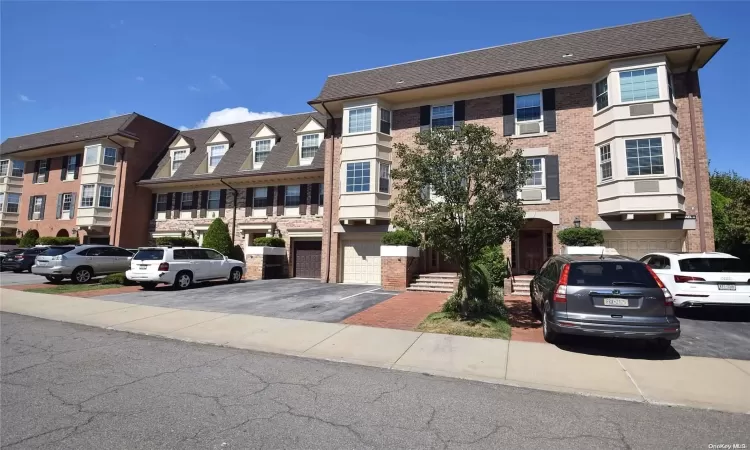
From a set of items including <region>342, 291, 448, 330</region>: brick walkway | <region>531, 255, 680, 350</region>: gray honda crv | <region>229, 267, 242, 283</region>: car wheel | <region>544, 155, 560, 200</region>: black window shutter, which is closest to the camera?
<region>531, 255, 680, 350</region>: gray honda crv

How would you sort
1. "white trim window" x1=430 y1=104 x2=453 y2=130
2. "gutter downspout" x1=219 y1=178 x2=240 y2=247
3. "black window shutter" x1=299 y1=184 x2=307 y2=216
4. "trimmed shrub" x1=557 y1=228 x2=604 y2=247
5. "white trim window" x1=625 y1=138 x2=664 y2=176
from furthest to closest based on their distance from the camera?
"gutter downspout" x1=219 y1=178 x2=240 y2=247, "black window shutter" x1=299 y1=184 x2=307 y2=216, "white trim window" x1=430 y1=104 x2=453 y2=130, "trimmed shrub" x1=557 y1=228 x2=604 y2=247, "white trim window" x1=625 y1=138 x2=664 y2=176

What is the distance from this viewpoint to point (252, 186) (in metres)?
23.3

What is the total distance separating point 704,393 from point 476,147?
5.99m

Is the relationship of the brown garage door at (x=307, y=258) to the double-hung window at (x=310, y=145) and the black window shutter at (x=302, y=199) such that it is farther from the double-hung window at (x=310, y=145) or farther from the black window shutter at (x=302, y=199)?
the double-hung window at (x=310, y=145)

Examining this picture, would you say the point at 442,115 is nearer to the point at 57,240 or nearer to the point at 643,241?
the point at 643,241

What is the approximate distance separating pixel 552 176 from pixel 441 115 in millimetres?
5960

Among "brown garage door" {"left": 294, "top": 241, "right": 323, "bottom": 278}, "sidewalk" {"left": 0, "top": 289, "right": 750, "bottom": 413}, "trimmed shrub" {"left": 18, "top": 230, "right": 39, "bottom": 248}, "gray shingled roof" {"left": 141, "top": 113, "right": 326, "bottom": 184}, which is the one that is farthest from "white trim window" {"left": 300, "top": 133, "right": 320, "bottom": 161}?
"trimmed shrub" {"left": 18, "top": 230, "right": 39, "bottom": 248}

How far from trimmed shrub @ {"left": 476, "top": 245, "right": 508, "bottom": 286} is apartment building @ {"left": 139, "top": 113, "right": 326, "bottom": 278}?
9.76 meters

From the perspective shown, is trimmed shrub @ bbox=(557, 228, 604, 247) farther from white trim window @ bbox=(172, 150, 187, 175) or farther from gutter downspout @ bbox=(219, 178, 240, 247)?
white trim window @ bbox=(172, 150, 187, 175)

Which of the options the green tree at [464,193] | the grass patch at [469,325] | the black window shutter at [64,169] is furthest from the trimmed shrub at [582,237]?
the black window shutter at [64,169]

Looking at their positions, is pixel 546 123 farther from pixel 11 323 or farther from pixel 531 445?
pixel 11 323

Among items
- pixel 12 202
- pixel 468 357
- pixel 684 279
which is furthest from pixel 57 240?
pixel 684 279

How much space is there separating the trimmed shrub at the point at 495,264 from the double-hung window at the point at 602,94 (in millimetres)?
7596

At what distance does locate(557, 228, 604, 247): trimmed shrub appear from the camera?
1445 centimetres
